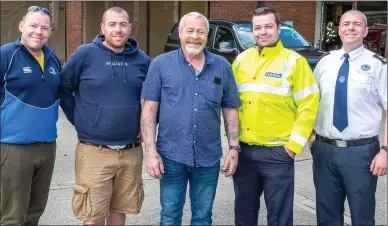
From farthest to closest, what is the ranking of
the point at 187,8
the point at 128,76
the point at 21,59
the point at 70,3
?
the point at 187,8 → the point at 70,3 → the point at 128,76 → the point at 21,59

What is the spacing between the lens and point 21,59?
12.1 feet

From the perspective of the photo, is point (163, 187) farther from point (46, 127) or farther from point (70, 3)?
point (70, 3)

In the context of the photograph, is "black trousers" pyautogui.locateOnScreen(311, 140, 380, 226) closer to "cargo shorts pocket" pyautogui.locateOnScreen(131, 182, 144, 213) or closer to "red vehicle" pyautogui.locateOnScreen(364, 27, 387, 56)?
"cargo shorts pocket" pyautogui.locateOnScreen(131, 182, 144, 213)

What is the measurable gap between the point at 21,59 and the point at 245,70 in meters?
1.64

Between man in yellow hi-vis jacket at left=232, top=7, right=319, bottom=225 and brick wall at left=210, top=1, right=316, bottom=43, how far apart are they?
12.3 meters

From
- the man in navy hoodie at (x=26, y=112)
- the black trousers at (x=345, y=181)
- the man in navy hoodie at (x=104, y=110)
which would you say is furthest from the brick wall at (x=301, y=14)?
the man in navy hoodie at (x=26, y=112)

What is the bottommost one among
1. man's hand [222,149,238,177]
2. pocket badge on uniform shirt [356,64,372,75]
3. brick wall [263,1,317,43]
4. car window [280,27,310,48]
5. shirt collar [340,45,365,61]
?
man's hand [222,149,238,177]

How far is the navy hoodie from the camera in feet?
12.7

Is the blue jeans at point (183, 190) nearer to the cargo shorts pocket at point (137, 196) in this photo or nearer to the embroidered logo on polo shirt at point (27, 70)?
the cargo shorts pocket at point (137, 196)

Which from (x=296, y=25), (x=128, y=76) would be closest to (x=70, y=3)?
(x=296, y=25)

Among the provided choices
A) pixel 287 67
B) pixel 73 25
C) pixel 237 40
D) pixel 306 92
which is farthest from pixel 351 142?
pixel 73 25

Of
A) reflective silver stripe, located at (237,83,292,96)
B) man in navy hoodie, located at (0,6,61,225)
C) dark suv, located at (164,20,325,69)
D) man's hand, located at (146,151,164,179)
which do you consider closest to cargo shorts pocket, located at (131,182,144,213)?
man's hand, located at (146,151,164,179)

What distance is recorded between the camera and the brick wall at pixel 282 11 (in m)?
16.8

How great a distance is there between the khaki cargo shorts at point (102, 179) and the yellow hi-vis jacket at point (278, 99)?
0.92 metres
